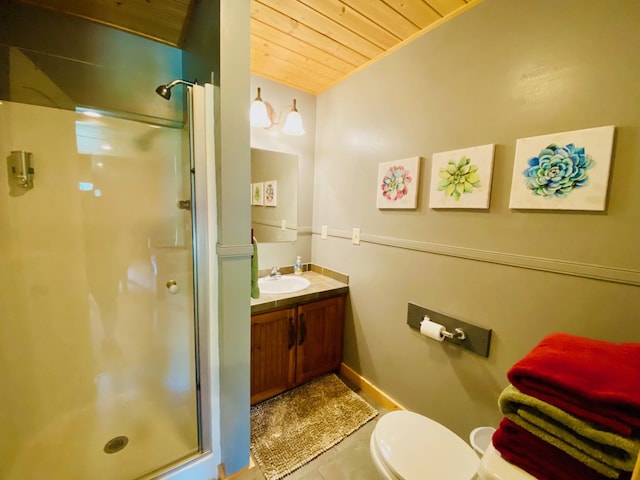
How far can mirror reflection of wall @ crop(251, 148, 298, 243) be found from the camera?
2133 millimetres

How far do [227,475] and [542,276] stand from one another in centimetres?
184

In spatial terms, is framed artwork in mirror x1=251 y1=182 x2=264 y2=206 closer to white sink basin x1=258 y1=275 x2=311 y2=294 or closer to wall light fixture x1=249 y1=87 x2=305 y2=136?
wall light fixture x1=249 y1=87 x2=305 y2=136

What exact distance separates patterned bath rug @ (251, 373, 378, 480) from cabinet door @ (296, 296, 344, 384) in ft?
0.47

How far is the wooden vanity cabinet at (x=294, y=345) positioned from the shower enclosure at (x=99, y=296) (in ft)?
1.40

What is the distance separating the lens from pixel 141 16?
1399 millimetres

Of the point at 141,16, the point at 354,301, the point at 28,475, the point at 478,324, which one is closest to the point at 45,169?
the point at 141,16

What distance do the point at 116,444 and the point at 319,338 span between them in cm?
137

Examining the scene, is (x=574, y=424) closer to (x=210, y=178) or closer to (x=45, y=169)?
(x=210, y=178)

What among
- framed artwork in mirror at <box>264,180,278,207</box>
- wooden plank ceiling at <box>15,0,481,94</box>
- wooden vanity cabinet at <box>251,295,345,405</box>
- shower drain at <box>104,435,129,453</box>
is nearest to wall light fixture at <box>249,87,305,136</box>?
wooden plank ceiling at <box>15,0,481,94</box>

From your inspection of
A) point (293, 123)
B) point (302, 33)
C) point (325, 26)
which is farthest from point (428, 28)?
point (293, 123)

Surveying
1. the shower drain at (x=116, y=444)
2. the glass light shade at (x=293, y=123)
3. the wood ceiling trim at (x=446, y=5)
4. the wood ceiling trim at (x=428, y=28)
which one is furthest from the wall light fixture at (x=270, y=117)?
the shower drain at (x=116, y=444)

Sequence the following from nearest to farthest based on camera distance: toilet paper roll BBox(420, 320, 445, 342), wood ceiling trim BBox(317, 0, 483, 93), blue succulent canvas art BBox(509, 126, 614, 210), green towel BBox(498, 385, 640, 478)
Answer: green towel BBox(498, 385, 640, 478) → blue succulent canvas art BBox(509, 126, 614, 210) → wood ceiling trim BBox(317, 0, 483, 93) → toilet paper roll BBox(420, 320, 445, 342)

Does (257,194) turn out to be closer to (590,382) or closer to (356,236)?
(356,236)

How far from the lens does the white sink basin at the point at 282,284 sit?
2096 mm
